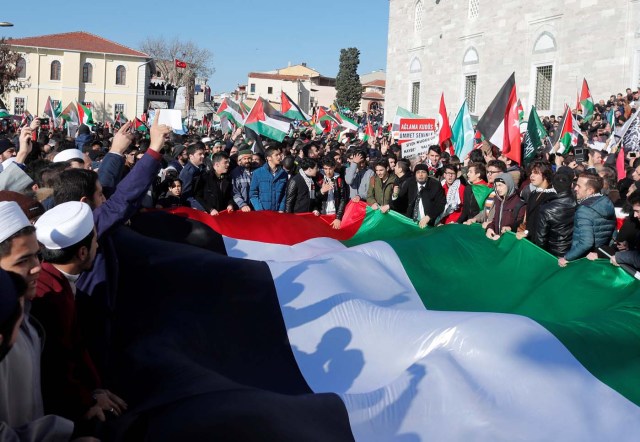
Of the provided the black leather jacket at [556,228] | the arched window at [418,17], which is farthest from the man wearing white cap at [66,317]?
the arched window at [418,17]

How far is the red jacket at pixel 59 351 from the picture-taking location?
2795 mm

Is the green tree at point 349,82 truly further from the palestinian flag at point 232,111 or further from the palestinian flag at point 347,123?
the palestinian flag at point 232,111

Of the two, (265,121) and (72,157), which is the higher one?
(265,121)

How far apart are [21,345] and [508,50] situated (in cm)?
3691

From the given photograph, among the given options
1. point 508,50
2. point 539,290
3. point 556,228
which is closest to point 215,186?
point 556,228

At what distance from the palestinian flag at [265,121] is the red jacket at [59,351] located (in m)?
12.8

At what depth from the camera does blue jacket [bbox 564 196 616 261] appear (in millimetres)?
6582

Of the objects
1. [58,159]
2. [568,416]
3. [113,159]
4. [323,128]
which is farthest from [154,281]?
[323,128]

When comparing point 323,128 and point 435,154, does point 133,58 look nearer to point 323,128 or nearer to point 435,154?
point 323,128

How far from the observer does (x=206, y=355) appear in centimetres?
450

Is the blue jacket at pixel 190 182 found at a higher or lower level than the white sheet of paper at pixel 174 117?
lower

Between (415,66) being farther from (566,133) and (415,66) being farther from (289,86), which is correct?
(289,86)

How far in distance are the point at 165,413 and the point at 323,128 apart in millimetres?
23387

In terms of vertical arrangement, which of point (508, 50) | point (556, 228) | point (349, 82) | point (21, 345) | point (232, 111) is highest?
point (349, 82)
